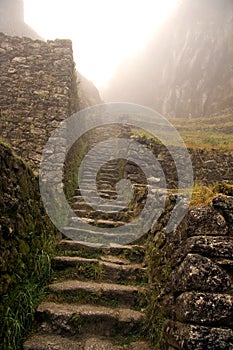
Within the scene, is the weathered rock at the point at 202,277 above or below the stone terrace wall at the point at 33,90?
below

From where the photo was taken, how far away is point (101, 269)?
19.1 ft

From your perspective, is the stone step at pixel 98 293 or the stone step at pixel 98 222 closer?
the stone step at pixel 98 293

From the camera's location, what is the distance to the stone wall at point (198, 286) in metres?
3.64

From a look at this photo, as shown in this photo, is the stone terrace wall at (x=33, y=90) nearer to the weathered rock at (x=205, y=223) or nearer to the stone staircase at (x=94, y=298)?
the stone staircase at (x=94, y=298)

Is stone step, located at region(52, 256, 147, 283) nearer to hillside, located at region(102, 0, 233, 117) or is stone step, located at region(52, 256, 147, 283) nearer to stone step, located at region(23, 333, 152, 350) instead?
stone step, located at region(23, 333, 152, 350)

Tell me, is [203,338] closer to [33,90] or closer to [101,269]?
[101,269]

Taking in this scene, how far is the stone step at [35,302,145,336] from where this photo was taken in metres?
4.61

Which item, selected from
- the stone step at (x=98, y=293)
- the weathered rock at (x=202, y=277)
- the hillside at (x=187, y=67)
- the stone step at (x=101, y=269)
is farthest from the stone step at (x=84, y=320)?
the hillside at (x=187, y=67)

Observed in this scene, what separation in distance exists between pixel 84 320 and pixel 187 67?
93.7ft

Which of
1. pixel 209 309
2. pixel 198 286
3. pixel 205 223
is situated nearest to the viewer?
pixel 209 309

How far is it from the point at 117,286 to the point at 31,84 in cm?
739

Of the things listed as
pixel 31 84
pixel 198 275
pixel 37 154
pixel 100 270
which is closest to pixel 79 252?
pixel 100 270

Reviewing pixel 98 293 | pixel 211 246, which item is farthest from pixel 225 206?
pixel 98 293

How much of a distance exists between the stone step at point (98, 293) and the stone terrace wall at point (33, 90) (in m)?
4.09
